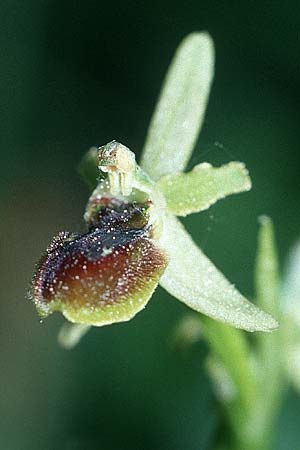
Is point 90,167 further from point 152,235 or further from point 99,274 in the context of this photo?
point 99,274

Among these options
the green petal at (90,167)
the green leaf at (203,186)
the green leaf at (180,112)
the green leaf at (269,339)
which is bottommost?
the green leaf at (269,339)

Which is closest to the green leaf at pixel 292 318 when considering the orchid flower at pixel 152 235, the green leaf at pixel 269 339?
the green leaf at pixel 269 339

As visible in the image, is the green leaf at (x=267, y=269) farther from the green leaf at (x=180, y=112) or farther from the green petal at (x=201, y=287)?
the green leaf at (x=180, y=112)

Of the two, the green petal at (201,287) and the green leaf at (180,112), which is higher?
the green leaf at (180,112)

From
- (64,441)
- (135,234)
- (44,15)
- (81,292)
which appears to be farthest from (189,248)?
(44,15)

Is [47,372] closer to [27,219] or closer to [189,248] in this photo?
[27,219]

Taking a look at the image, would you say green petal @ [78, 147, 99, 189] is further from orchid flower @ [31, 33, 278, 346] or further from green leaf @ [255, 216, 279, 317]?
green leaf @ [255, 216, 279, 317]

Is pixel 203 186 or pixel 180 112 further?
pixel 180 112

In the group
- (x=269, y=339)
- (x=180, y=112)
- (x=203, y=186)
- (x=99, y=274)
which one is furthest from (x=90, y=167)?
(x=269, y=339)
